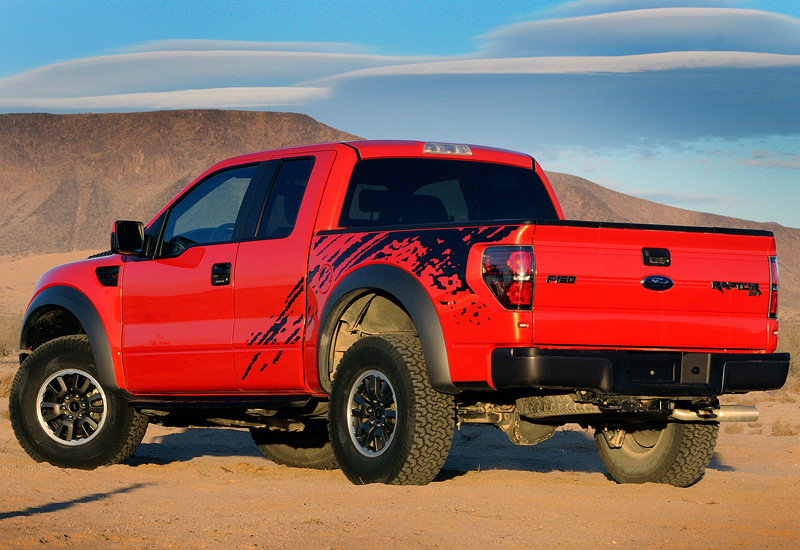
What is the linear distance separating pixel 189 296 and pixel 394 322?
57.4 inches

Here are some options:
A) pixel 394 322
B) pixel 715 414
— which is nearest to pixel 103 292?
pixel 394 322

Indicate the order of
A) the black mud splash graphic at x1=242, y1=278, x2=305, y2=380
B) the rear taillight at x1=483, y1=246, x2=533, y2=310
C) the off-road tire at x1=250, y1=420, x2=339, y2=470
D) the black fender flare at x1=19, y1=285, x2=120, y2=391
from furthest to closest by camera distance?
1. the off-road tire at x1=250, y1=420, x2=339, y2=470
2. the black fender flare at x1=19, y1=285, x2=120, y2=391
3. the black mud splash graphic at x1=242, y1=278, x2=305, y2=380
4. the rear taillight at x1=483, y1=246, x2=533, y2=310

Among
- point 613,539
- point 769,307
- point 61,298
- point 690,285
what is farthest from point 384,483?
point 61,298

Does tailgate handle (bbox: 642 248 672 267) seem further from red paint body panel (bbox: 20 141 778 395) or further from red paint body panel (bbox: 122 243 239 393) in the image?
red paint body panel (bbox: 122 243 239 393)

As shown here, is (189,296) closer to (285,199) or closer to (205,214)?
(205,214)

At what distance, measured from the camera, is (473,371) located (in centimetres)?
571

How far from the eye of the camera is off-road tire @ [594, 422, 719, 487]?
7.06 metres

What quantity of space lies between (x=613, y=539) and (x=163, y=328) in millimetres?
3674

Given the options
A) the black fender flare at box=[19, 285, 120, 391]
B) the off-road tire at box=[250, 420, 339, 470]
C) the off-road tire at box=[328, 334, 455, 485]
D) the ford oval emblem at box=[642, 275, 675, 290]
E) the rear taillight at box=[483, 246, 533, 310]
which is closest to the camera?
the rear taillight at box=[483, 246, 533, 310]

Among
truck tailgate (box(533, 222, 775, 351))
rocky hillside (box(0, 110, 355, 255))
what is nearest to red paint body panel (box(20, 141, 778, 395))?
truck tailgate (box(533, 222, 775, 351))

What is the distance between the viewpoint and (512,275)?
5.53 m

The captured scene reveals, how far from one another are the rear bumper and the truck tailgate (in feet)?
0.24

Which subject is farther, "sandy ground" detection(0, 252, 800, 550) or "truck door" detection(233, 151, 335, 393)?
"truck door" detection(233, 151, 335, 393)

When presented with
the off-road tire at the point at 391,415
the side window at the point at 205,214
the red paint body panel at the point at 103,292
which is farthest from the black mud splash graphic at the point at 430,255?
the red paint body panel at the point at 103,292
